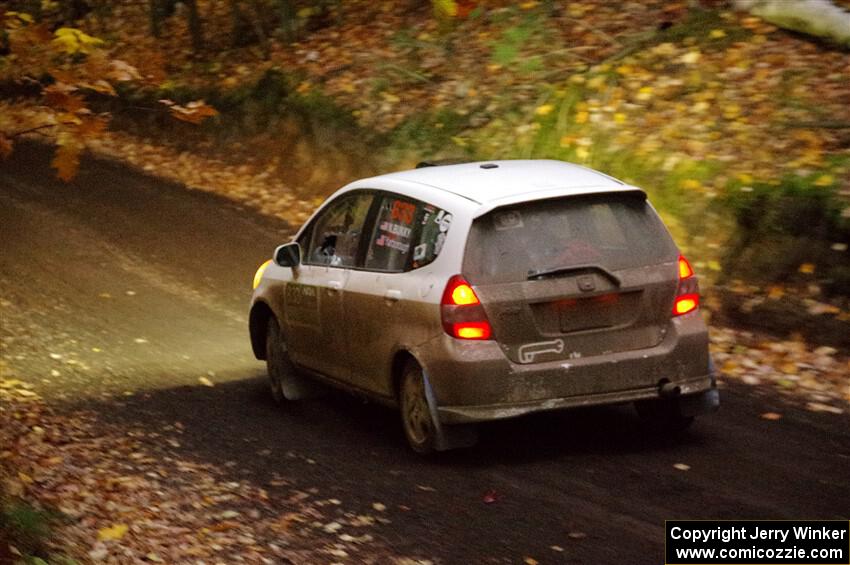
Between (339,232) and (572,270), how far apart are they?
2328 millimetres

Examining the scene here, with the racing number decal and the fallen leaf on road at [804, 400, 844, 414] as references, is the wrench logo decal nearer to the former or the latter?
the racing number decal

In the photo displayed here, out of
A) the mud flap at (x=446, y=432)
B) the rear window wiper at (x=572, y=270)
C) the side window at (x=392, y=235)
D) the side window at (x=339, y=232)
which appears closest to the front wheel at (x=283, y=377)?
the side window at (x=339, y=232)

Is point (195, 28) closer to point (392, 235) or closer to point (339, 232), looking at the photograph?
point (339, 232)

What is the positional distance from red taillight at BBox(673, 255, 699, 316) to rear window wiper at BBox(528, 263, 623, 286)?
46 centimetres

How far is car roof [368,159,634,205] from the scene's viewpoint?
322 inches

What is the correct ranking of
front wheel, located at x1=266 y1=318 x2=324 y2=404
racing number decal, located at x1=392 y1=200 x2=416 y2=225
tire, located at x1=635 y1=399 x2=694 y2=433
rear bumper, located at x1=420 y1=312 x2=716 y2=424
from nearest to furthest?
1. rear bumper, located at x1=420 y1=312 x2=716 y2=424
2. tire, located at x1=635 y1=399 x2=694 y2=433
3. racing number decal, located at x1=392 y1=200 x2=416 y2=225
4. front wheel, located at x1=266 y1=318 x2=324 y2=404

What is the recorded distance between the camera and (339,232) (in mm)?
9648

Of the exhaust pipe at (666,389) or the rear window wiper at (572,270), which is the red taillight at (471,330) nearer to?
the rear window wiper at (572,270)

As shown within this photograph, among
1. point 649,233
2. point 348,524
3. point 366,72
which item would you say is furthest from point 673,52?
point 348,524

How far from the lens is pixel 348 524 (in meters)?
7.28

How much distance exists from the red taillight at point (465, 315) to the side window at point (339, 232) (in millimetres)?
1500

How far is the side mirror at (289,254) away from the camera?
9.91 m

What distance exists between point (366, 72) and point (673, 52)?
6.00m

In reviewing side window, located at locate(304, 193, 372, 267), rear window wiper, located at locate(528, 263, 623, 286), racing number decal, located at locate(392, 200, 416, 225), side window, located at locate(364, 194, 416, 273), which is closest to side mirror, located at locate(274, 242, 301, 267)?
side window, located at locate(304, 193, 372, 267)
